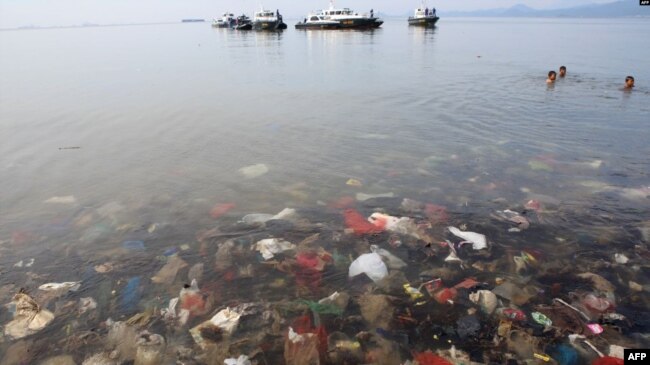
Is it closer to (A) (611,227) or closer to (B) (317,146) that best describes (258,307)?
(A) (611,227)

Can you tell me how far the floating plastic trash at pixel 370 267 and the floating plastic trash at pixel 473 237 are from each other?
1297 mm

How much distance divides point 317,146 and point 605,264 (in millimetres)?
6244

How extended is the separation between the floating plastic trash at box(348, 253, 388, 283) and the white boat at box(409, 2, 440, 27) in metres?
75.6

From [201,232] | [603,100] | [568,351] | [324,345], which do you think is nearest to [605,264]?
[568,351]

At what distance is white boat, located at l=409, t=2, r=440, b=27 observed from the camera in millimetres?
71812

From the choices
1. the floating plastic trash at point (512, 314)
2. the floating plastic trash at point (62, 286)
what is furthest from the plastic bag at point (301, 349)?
the floating plastic trash at point (62, 286)

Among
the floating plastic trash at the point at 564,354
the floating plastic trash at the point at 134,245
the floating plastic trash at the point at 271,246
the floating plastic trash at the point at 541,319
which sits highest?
the floating plastic trash at the point at 271,246

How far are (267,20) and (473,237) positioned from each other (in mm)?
69727

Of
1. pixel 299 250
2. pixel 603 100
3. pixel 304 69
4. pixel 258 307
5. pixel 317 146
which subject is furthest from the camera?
pixel 304 69

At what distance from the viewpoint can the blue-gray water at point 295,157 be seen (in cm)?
567

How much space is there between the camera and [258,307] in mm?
4184

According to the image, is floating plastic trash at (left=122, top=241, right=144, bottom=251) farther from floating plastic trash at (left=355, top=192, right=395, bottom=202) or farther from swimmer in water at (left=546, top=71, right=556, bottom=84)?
swimmer in water at (left=546, top=71, right=556, bottom=84)

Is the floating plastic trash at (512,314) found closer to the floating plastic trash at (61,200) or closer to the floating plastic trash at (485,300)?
the floating plastic trash at (485,300)

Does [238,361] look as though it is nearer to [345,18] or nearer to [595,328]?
[595,328]
